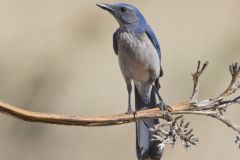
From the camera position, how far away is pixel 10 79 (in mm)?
5402

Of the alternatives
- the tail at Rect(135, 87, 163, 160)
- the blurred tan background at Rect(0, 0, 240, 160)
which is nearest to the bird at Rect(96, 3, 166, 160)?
the tail at Rect(135, 87, 163, 160)

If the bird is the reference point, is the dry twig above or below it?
below

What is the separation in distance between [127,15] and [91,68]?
9.24 feet

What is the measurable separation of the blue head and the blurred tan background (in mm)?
2040

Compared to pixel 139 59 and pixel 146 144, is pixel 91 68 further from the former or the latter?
pixel 146 144

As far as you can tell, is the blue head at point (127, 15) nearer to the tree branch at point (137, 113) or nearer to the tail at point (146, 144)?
the tail at point (146, 144)

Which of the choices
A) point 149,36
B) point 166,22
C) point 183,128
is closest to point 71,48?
point 166,22

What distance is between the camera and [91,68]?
5824mm

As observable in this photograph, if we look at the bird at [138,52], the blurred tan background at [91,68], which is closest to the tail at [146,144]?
the bird at [138,52]

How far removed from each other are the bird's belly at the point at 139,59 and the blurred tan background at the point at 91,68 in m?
2.05

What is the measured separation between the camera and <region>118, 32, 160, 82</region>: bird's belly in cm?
300

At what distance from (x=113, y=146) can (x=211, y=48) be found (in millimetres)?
1018

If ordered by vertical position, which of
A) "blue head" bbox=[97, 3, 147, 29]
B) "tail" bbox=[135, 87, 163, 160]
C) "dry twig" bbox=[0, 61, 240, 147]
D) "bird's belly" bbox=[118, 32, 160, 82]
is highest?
"blue head" bbox=[97, 3, 147, 29]

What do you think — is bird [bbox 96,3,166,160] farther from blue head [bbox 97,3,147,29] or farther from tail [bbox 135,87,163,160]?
tail [bbox 135,87,163,160]
